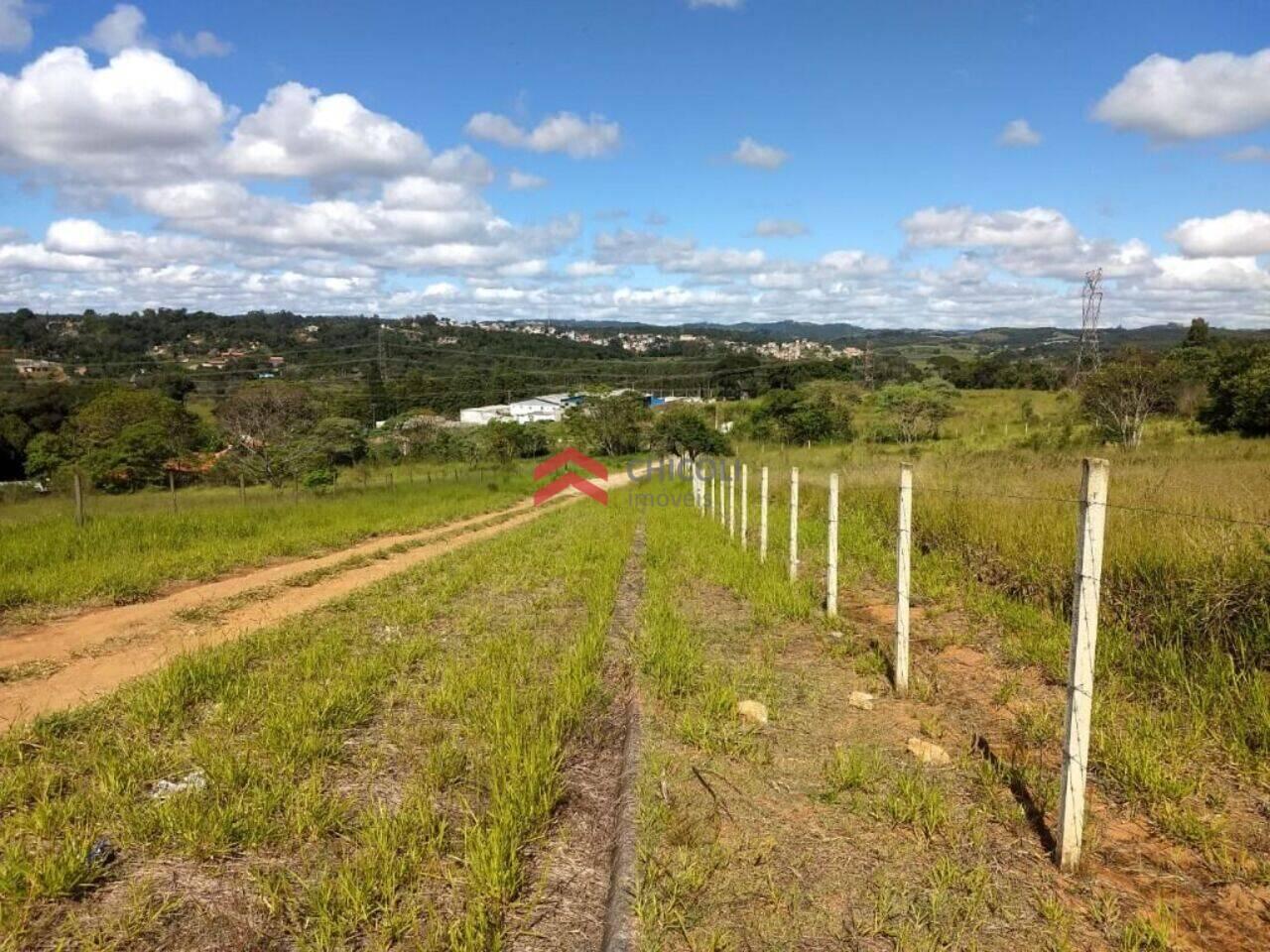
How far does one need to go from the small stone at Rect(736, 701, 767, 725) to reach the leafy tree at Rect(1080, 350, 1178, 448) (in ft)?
101

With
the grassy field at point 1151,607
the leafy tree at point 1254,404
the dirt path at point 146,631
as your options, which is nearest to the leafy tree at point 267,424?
the dirt path at point 146,631

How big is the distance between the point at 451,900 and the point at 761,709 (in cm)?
228

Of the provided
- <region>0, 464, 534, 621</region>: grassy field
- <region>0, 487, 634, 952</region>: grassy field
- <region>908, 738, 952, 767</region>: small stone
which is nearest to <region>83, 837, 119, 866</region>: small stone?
<region>0, 487, 634, 952</region>: grassy field

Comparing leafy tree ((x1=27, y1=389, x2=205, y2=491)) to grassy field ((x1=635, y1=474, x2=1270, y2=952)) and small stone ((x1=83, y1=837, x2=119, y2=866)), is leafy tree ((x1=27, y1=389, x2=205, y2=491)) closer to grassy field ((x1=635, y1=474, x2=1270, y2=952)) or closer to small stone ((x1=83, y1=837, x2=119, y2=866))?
grassy field ((x1=635, y1=474, x2=1270, y2=952))

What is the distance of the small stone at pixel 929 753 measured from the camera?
3730 mm

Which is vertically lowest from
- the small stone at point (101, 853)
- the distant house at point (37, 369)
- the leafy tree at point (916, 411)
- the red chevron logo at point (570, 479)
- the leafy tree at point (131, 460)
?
the red chevron logo at point (570, 479)

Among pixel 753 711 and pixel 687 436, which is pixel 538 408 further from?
pixel 753 711

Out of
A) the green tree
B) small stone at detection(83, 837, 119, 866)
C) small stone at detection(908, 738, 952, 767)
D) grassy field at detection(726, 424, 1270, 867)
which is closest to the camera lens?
small stone at detection(83, 837, 119, 866)

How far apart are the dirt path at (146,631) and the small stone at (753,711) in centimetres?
401

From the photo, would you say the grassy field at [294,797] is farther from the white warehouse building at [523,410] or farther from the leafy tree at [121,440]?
the white warehouse building at [523,410]

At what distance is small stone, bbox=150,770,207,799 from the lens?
10.6 ft

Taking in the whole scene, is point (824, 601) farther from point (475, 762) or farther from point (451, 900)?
point (451, 900)

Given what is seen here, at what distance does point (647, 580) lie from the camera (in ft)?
28.1

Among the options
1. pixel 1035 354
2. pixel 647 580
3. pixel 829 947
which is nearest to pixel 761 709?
pixel 829 947
